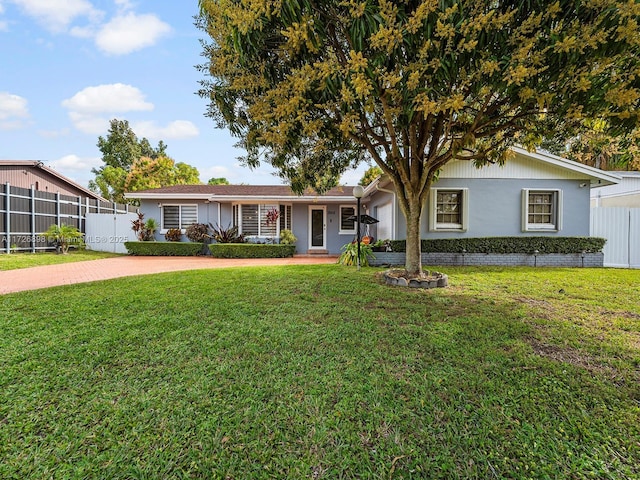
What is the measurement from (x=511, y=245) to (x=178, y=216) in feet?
49.2

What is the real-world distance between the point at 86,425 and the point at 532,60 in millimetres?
5875

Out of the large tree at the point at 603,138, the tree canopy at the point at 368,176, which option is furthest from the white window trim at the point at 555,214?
the tree canopy at the point at 368,176

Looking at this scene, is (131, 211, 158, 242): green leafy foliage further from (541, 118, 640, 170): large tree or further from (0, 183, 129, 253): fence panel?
(541, 118, 640, 170): large tree

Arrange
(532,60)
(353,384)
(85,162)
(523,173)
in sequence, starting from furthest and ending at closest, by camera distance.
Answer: (85,162)
(523,173)
(532,60)
(353,384)

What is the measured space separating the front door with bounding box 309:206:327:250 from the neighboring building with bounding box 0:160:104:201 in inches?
553

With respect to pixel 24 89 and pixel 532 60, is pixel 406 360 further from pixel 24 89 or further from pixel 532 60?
pixel 24 89

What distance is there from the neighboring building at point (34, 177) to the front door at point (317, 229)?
1405cm

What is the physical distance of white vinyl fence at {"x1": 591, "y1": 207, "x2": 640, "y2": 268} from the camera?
9953mm

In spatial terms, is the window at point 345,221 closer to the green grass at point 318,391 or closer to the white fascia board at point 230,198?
the white fascia board at point 230,198

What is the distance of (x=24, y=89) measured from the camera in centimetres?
1506

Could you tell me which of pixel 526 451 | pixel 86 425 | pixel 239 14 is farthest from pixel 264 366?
pixel 239 14

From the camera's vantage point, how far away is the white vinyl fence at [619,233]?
392 inches

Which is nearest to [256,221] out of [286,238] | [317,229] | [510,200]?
[286,238]

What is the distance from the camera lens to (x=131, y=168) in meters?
30.8
